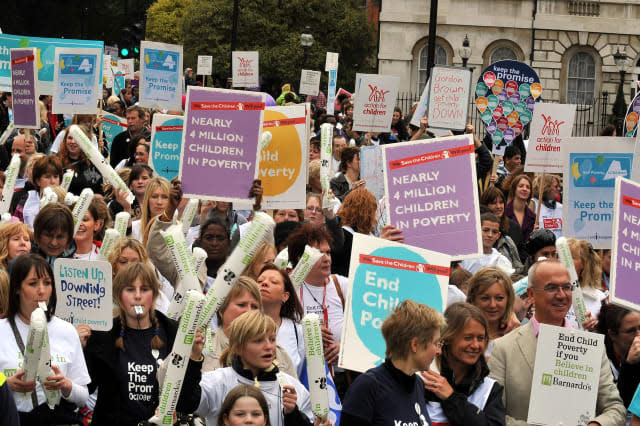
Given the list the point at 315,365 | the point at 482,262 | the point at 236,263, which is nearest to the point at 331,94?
the point at 482,262

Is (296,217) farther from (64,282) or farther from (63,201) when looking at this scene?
(64,282)

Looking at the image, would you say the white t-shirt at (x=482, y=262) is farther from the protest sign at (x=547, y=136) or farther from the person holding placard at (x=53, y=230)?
the protest sign at (x=547, y=136)

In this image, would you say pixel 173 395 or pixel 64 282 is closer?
pixel 173 395

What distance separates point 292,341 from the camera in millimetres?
6637

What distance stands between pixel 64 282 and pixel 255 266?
1.22m

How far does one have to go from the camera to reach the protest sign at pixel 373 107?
16719 millimetres

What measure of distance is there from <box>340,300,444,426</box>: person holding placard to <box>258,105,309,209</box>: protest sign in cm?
466

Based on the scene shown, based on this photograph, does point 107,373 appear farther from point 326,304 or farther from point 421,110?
point 421,110

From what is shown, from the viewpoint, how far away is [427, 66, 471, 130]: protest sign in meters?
14.5

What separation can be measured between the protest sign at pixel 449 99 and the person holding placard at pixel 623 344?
26.3ft

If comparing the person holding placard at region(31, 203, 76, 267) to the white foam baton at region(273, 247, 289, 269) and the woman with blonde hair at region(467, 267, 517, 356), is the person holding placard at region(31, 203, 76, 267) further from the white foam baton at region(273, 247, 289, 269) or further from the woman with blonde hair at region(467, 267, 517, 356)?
the woman with blonde hair at region(467, 267, 517, 356)

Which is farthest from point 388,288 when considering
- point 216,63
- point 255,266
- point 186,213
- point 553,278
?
point 216,63

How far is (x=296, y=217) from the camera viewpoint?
31.6 ft

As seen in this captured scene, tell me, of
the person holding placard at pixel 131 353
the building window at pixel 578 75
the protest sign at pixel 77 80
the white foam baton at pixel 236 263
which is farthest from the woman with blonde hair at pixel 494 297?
the building window at pixel 578 75
